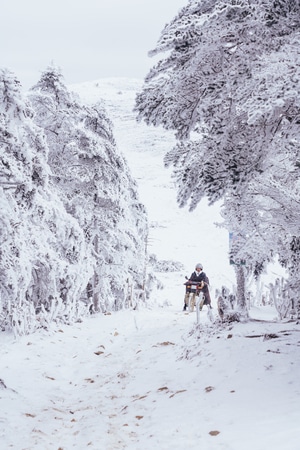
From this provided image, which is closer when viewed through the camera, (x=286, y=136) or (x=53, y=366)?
(x=286, y=136)

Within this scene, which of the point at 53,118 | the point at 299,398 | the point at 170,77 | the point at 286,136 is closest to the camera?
the point at 299,398

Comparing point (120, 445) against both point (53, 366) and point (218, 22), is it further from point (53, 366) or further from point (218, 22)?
point (218, 22)

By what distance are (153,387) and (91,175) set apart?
9.51 m

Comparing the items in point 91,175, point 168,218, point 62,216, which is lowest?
point 62,216

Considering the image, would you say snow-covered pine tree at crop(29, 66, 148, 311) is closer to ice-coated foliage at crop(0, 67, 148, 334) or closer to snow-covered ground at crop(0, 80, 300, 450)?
ice-coated foliage at crop(0, 67, 148, 334)

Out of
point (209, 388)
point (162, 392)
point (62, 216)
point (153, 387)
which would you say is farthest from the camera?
point (62, 216)

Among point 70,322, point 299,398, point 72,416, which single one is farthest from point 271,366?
point 70,322

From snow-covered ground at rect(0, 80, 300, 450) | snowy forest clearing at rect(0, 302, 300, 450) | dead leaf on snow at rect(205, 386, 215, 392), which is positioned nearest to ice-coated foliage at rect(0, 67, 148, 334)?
snow-covered ground at rect(0, 80, 300, 450)

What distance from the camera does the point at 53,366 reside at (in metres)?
7.46

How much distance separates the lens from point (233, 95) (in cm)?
538

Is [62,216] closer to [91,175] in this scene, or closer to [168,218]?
[91,175]

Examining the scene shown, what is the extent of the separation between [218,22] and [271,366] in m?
4.32

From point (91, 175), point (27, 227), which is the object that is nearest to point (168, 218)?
point (91, 175)

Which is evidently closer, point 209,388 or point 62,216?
point 209,388
